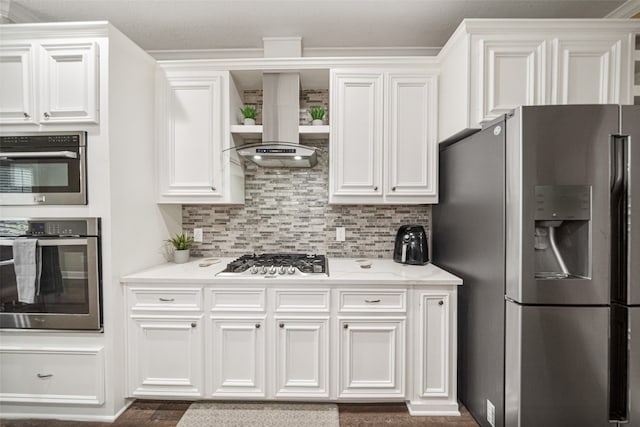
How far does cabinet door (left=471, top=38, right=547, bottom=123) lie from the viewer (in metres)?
1.79

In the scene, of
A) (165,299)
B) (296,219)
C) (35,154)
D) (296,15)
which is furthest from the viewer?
(296,219)

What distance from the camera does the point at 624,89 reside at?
70.6 inches

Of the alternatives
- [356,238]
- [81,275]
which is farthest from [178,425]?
[356,238]

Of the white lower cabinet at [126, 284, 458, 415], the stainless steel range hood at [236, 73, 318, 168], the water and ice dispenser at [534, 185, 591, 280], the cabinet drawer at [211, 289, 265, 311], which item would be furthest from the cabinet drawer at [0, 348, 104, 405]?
the water and ice dispenser at [534, 185, 591, 280]

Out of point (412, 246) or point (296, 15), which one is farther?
point (412, 246)

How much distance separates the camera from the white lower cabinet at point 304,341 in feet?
5.98

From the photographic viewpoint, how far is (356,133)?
2.15 meters

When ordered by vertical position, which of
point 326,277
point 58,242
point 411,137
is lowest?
point 326,277

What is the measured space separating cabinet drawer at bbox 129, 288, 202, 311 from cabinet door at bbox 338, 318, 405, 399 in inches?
38.3

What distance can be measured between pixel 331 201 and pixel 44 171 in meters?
1.89

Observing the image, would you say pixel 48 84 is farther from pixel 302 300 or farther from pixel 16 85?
pixel 302 300

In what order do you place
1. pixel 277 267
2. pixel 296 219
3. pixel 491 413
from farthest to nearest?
pixel 296 219, pixel 277 267, pixel 491 413

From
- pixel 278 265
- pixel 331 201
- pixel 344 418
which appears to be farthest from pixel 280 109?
pixel 344 418

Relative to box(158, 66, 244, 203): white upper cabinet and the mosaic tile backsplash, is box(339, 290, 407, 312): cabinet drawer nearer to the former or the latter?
the mosaic tile backsplash
